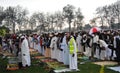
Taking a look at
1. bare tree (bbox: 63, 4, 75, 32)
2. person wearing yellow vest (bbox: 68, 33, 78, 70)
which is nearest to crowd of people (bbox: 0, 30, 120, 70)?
person wearing yellow vest (bbox: 68, 33, 78, 70)

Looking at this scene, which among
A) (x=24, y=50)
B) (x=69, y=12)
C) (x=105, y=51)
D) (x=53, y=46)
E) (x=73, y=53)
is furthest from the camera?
(x=69, y=12)

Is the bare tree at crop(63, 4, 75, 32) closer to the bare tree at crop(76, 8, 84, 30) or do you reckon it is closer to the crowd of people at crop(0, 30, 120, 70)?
the bare tree at crop(76, 8, 84, 30)

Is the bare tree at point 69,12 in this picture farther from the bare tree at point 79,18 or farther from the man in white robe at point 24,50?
the man in white robe at point 24,50

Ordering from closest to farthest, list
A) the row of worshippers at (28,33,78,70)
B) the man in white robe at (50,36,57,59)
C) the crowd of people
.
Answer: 1. the row of worshippers at (28,33,78,70)
2. the crowd of people
3. the man in white robe at (50,36,57,59)

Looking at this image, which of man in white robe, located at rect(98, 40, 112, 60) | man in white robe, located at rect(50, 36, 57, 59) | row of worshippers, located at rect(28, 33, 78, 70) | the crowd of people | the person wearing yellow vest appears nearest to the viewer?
the person wearing yellow vest

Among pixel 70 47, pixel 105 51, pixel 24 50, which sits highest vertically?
pixel 70 47

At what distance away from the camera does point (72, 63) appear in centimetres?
1424

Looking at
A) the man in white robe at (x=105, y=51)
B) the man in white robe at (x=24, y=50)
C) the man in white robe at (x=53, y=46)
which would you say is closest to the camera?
the man in white robe at (x=24, y=50)

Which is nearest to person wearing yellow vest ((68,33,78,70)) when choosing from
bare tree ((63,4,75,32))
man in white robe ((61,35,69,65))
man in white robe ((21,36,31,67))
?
man in white robe ((61,35,69,65))

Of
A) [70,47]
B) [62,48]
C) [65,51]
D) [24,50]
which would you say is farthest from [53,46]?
[70,47]

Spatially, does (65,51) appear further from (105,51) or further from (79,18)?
(79,18)

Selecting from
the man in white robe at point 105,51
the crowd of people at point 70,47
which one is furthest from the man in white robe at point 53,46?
the man in white robe at point 105,51

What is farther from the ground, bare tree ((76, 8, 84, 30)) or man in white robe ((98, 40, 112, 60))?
bare tree ((76, 8, 84, 30))

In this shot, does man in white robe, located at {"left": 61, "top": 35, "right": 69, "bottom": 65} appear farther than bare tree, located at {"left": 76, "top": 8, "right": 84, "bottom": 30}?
No
